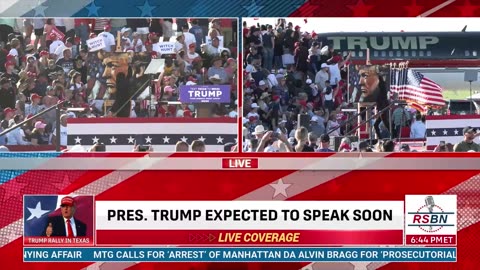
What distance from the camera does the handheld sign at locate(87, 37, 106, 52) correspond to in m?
4.56

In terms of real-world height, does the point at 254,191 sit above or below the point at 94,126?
below

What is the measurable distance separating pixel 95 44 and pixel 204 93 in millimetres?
662

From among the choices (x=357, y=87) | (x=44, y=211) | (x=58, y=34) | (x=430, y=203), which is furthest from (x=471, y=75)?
(x=44, y=211)

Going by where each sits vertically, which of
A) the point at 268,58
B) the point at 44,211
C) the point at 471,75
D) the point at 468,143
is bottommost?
the point at 44,211

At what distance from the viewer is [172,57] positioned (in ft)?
15.1

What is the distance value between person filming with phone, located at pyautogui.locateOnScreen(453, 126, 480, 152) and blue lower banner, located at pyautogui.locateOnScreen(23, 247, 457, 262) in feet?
2.02

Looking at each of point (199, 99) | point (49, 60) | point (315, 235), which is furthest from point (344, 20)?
point (49, 60)

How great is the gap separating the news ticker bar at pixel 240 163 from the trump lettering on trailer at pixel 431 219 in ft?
0.65

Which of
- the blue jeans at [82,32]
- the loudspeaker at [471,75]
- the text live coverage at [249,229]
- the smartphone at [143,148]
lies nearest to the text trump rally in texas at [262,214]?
the text live coverage at [249,229]

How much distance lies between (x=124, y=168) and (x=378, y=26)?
1.65 meters

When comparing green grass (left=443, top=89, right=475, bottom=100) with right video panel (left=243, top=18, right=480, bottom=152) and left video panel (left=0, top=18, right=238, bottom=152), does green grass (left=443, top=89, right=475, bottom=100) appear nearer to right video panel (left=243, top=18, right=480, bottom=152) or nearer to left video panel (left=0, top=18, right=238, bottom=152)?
right video panel (left=243, top=18, right=480, bottom=152)

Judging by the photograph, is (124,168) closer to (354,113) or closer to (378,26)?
(354,113)

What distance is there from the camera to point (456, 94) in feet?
14.8

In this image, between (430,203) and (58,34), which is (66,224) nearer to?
(58,34)
